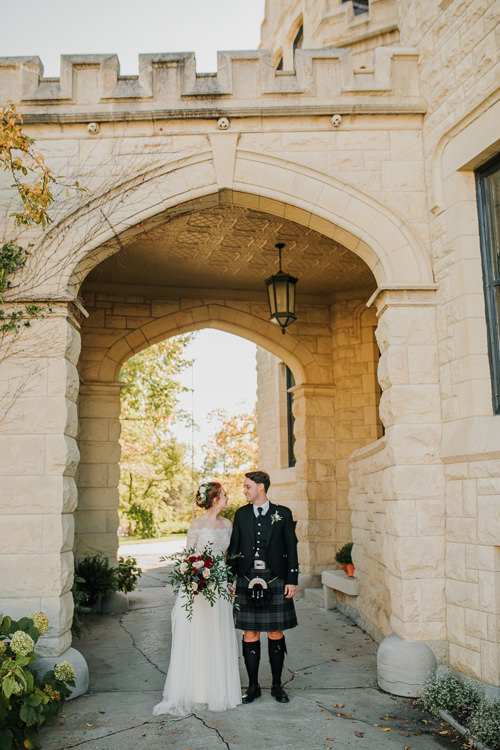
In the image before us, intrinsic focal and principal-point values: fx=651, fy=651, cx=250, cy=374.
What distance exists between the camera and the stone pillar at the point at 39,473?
195 inches

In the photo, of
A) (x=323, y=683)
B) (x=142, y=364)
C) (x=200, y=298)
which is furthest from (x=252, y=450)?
(x=323, y=683)

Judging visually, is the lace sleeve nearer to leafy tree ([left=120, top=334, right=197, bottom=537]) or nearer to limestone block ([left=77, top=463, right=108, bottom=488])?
limestone block ([left=77, top=463, right=108, bottom=488])

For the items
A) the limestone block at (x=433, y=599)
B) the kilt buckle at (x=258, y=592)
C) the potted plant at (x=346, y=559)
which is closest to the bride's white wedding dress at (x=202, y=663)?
the kilt buckle at (x=258, y=592)

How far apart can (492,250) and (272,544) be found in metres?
2.78

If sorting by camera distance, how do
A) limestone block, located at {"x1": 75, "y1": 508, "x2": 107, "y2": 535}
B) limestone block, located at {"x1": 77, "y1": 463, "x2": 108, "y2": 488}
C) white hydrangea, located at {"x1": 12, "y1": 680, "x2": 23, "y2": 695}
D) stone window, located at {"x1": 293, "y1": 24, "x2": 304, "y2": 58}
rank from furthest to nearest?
1. stone window, located at {"x1": 293, "y1": 24, "x2": 304, "y2": 58}
2. limestone block, located at {"x1": 77, "y1": 463, "x2": 108, "y2": 488}
3. limestone block, located at {"x1": 75, "y1": 508, "x2": 107, "y2": 535}
4. white hydrangea, located at {"x1": 12, "y1": 680, "x2": 23, "y2": 695}

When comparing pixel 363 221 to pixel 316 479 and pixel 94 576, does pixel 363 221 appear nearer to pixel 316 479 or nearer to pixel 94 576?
pixel 316 479

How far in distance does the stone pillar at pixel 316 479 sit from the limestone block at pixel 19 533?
17.9 feet

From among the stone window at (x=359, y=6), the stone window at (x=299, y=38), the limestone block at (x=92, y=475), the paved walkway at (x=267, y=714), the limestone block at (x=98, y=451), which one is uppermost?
the stone window at (x=299, y=38)

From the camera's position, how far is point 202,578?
15.4 feet

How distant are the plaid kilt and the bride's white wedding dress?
0.12 meters

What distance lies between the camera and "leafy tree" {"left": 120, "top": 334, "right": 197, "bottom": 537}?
1647 centimetres

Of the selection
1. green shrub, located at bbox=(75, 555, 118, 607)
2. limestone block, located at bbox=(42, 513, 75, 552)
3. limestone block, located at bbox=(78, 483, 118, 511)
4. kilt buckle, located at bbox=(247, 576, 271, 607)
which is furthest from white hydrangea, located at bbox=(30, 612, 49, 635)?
limestone block, located at bbox=(78, 483, 118, 511)

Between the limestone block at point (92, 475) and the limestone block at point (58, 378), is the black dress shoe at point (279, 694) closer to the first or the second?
the limestone block at point (58, 378)

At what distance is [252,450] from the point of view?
24.3m
